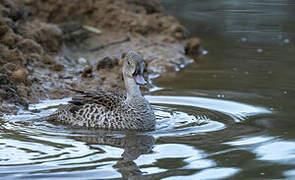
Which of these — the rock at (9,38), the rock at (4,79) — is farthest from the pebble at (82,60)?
the rock at (4,79)

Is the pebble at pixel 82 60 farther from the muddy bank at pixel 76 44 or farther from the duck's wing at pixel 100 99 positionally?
the duck's wing at pixel 100 99

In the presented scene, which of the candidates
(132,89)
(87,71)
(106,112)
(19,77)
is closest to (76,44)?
Result: (87,71)

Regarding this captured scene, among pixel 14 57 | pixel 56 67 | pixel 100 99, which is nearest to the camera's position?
pixel 100 99

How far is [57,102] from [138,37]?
4574mm

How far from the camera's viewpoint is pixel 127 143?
8.14 metres

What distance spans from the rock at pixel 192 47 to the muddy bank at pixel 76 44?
0.02 m

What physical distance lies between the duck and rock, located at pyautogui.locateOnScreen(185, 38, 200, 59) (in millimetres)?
5315

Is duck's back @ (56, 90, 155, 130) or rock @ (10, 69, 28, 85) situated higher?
rock @ (10, 69, 28, 85)

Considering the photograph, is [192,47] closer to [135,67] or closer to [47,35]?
[47,35]

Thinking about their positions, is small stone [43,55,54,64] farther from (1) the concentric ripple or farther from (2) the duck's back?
(2) the duck's back

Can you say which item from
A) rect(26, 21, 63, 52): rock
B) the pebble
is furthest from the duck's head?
rect(26, 21, 63, 52): rock

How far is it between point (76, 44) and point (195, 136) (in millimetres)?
5992

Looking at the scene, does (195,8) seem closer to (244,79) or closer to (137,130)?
(244,79)

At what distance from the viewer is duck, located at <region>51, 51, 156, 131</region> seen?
8773mm
